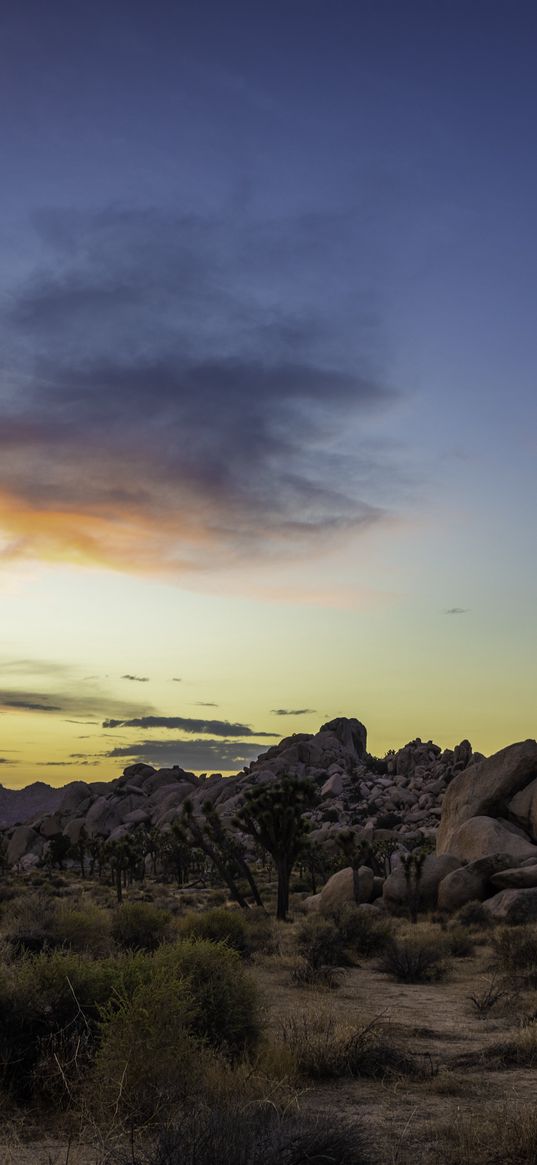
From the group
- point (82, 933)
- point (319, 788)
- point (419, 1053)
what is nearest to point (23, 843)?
point (319, 788)

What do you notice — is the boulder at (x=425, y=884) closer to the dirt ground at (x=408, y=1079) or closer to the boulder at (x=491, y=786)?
the boulder at (x=491, y=786)

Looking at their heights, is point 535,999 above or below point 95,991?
below

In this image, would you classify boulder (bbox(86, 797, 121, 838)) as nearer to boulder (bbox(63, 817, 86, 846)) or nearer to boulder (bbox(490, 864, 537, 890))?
boulder (bbox(63, 817, 86, 846))

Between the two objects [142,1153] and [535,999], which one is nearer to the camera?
[142,1153]

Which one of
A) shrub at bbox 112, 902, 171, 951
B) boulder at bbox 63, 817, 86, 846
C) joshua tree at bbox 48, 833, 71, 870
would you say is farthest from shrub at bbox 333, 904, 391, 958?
boulder at bbox 63, 817, 86, 846

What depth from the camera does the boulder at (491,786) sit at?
4547cm

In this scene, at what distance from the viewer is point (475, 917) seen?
2997cm

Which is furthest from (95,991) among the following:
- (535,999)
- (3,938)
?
(535,999)

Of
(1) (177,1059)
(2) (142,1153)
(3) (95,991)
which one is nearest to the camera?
(2) (142,1153)

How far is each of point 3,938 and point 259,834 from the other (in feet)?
72.9

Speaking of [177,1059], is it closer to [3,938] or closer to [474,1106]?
[474,1106]

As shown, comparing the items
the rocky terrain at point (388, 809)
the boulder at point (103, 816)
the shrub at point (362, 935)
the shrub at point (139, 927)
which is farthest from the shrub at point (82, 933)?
the boulder at point (103, 816)

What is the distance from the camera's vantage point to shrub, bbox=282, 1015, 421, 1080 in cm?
974

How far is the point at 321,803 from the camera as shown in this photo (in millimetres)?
102000
